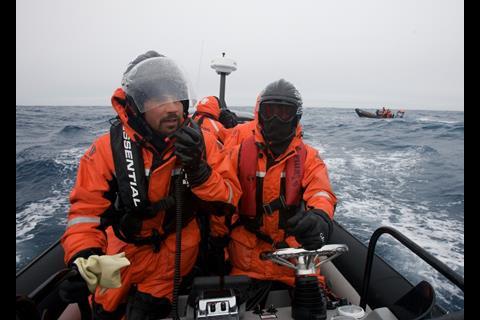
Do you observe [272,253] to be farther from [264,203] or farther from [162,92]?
[162,92]

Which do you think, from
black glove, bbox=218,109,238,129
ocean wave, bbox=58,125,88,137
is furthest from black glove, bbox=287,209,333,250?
ocean wave, bbox=58,125,88,137

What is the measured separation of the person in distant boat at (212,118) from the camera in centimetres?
354

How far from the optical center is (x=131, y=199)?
5.70 feet

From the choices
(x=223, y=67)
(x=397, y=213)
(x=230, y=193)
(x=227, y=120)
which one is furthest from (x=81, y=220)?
(x=397, y=213)

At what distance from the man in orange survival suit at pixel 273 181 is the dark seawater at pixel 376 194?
2.50 meters

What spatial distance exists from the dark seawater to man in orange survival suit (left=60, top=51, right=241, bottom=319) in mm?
2696

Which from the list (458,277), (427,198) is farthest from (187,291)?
(427,198)

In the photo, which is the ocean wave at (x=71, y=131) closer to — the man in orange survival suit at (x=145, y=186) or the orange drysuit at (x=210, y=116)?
the orange drysuit at (x=210, y=116)

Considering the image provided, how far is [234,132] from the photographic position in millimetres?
2959

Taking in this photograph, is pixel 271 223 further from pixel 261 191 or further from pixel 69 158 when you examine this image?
pixel 69 158

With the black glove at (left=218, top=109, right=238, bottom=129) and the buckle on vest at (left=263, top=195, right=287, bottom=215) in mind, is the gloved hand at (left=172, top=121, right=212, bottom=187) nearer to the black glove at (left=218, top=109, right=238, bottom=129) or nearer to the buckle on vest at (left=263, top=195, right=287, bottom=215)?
the buckle on vest at (left=263, top=195, right=287, bottom=215)

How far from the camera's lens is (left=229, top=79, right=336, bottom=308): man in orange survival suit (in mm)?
2142

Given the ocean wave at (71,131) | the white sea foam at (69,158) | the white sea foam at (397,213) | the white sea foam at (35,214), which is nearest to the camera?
the white sea foam at (397,213)

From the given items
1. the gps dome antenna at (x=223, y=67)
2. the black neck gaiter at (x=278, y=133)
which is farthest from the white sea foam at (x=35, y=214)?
the black neck gaiter at (x=278, y=133)
